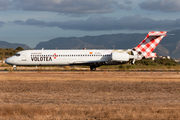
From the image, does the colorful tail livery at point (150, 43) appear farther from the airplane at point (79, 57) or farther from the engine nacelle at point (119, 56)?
the engine nacelle at point (119, 56)

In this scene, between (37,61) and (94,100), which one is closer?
(94,100)

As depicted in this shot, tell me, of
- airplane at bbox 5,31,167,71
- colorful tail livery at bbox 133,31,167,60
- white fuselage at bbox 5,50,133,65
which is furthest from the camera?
colorful tail livery at bbox 133,31,167,60

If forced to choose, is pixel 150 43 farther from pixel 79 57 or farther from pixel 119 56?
pixel 79 57

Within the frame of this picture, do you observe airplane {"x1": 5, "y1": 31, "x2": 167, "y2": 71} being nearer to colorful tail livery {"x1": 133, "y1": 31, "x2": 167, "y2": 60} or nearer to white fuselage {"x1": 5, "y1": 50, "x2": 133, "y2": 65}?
white fuselage {"x1": 5, "y1": 50, "x2": 133, "y2": 65}

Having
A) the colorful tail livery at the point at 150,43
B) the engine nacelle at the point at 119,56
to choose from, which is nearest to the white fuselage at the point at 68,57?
the engine nacelle at the point at 119,56

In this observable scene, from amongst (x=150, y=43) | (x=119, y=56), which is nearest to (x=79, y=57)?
(x=119, y=56)

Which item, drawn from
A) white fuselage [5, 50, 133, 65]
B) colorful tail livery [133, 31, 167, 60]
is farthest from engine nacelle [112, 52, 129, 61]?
colorful tail livery [133, 31, 167, 60]

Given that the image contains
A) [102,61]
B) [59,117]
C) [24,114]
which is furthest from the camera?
[102,61]

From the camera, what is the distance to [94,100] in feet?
49.3

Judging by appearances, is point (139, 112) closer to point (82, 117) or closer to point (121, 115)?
point (121, 115)

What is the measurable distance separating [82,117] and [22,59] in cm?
3435

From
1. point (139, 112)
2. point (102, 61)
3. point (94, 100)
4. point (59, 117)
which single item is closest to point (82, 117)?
point (59, 117)

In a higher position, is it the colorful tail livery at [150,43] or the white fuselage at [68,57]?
the colorful tail livery at [150,43]

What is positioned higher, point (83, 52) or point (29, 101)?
point (83, 52)
